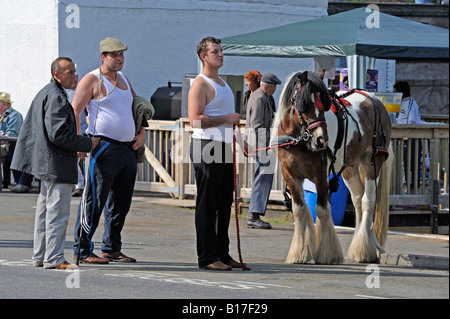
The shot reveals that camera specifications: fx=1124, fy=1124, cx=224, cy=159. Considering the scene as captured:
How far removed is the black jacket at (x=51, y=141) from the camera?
33.1ft

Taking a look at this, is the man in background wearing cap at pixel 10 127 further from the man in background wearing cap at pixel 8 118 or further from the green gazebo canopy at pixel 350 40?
the green gazebo canopy at pixel 350 40

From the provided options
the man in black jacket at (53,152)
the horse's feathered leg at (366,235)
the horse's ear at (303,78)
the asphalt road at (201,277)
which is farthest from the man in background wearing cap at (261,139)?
the man in black jacket at (53,152)

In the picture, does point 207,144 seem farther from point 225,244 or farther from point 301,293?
point 301,293

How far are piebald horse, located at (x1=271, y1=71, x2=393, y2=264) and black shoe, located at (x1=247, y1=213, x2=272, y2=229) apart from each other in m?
2.73

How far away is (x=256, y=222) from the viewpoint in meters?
15.7

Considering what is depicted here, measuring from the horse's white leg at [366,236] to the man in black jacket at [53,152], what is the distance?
3434 mm

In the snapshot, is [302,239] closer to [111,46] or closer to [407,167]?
[111,46]

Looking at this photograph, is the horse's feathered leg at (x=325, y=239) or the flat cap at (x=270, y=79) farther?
the flat cap at (x=270, y=79)

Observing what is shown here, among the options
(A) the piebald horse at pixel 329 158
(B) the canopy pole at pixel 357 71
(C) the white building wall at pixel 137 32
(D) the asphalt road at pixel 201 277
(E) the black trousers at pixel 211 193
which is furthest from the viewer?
(C) the white building wall at pixel 137 32

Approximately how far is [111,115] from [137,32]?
12.0 m

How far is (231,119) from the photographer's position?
10406mm

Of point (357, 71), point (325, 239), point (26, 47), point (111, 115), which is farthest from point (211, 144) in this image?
point (26, 47)
